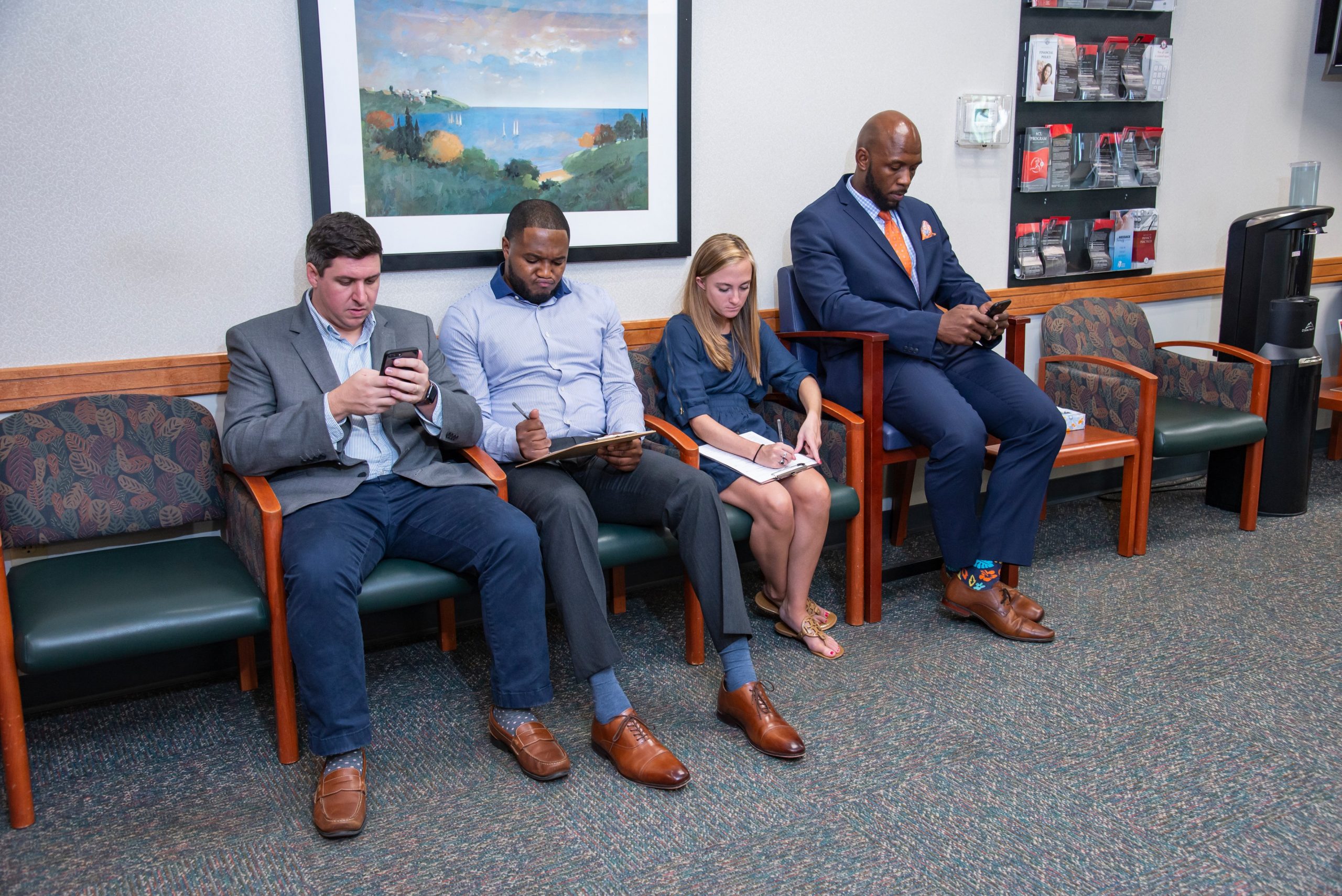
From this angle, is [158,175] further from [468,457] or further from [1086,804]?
[1086,804]

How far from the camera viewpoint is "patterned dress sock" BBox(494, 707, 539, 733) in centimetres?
228

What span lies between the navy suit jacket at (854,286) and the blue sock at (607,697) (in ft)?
3.92

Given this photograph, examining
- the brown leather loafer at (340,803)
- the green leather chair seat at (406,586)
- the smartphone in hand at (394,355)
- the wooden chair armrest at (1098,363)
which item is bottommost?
the brown leather loafer at (340,803)

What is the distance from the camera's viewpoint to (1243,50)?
13.9ft

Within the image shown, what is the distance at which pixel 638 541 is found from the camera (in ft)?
8.28

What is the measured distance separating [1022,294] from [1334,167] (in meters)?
1.89

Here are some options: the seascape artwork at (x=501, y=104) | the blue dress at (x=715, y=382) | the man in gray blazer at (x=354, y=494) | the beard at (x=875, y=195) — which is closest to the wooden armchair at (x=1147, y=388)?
the beard at (x=875, y=195)

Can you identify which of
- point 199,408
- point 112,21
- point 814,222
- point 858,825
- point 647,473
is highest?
point 112,21

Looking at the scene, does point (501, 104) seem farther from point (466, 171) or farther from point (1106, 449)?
point (1106, 449)

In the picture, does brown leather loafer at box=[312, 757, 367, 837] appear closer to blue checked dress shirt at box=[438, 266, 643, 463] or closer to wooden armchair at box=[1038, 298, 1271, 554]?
blue checked dress shirt at box=[438, 266, 643, 463]

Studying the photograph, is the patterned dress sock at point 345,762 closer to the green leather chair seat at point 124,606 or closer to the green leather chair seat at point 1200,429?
the green leather chair seat at point 124,606

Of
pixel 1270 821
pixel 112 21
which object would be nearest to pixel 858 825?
pixel 1270 821

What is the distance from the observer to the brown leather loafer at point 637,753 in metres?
2.16

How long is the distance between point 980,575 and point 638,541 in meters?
1.03
